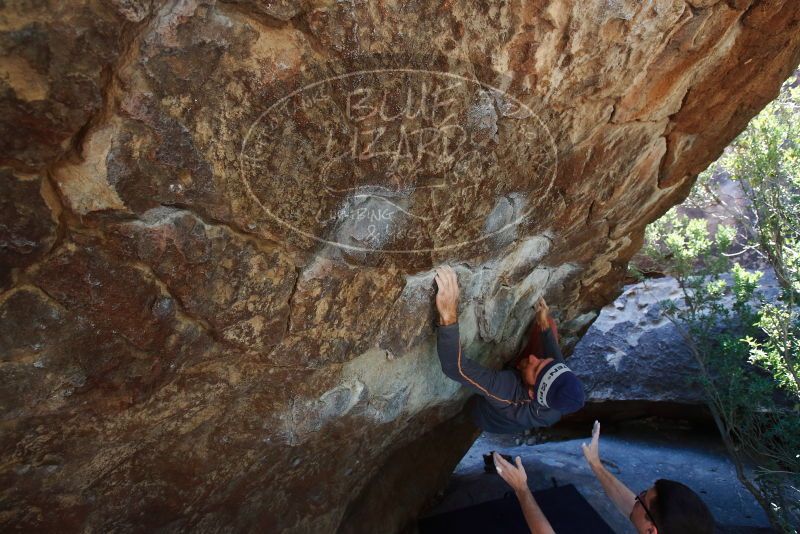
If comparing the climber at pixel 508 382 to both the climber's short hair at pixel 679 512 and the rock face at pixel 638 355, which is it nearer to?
the climber's short hair at pixel 679 512

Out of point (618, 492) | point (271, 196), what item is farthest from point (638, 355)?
point (271, 196)

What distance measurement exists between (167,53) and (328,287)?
89cm

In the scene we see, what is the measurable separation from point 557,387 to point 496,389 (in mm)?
294

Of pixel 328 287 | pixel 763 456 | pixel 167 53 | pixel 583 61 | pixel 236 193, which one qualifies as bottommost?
pixel 763 456

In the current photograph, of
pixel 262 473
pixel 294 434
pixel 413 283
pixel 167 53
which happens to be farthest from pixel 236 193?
pixel 262 473

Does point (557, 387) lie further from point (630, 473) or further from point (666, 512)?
point (630, 473)

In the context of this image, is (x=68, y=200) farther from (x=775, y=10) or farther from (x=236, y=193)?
(x=775, y=10)

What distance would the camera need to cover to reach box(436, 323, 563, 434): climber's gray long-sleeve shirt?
2320 millimetres

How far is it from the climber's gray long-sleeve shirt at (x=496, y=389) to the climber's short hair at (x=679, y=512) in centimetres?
63

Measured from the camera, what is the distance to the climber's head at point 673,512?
194 cm

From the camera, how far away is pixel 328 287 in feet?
5.95

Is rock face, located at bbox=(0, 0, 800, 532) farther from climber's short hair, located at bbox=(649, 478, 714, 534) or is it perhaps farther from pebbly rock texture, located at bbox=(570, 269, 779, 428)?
pebbly rock texture, located at bbox=(570, 269, 779, 428)

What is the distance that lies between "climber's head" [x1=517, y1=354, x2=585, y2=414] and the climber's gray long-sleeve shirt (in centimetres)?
9

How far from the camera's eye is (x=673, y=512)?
1974 millimetres
